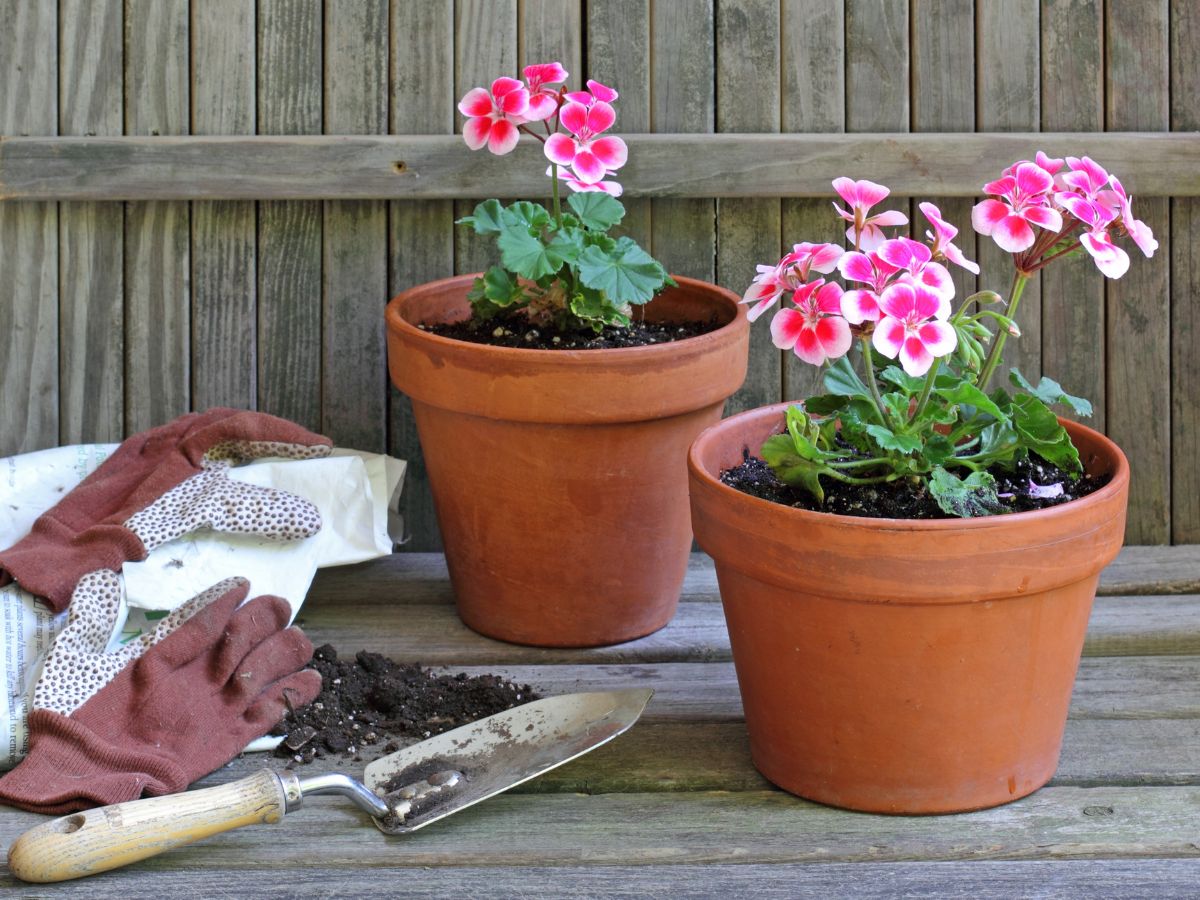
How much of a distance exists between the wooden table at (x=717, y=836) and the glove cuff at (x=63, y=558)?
37cm

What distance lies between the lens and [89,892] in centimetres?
161

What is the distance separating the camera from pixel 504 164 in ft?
8.07

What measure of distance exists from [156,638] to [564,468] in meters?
0.61

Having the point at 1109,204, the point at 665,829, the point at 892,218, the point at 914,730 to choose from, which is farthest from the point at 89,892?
the point at 1109,204

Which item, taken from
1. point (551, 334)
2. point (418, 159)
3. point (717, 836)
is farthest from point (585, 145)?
point (717, 836)

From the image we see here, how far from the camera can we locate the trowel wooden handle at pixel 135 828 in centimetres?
157

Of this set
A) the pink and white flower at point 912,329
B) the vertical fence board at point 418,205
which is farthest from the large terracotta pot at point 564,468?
the pink and white flower at point 912,329

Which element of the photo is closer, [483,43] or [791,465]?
[791,465]

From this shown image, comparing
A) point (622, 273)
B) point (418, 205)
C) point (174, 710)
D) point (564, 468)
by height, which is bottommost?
point (174, 710)

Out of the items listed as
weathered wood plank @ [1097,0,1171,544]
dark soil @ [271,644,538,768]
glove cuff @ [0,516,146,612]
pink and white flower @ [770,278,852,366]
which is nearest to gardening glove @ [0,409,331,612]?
glove cuff @ [0,516,146,612]

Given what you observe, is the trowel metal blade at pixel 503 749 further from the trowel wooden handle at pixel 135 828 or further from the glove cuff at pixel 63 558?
the glove cuff at pixel 63 558

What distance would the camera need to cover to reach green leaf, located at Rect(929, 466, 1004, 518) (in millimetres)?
1689

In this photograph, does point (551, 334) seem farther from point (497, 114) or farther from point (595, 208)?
point (497, 114)

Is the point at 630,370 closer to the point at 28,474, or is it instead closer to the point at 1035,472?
the point at 1035,472
